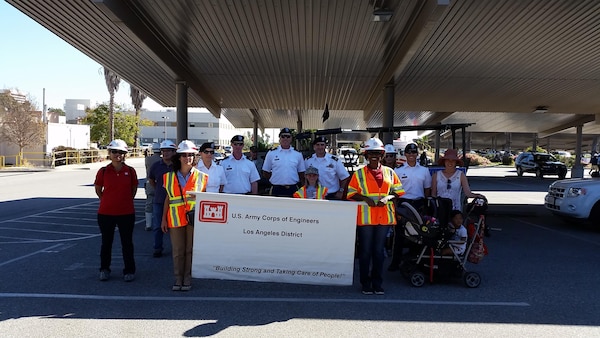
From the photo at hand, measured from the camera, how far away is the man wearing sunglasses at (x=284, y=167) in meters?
7.63

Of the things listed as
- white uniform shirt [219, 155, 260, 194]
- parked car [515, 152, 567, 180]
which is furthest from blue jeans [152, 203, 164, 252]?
parked car [515, 152, 567, 180]

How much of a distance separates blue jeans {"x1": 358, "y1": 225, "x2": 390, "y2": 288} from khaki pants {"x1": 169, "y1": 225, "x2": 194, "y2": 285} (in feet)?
6.78

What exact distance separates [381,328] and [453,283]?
6.81 feet

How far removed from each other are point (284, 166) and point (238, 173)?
0.71 m

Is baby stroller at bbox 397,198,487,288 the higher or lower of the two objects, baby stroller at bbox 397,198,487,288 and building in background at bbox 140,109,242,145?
the lower

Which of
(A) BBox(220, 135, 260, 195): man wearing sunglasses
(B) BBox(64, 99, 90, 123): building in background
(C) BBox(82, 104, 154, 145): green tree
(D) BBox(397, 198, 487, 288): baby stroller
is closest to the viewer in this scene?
(D) BBox(397, 198, 487, 288): baby stroller

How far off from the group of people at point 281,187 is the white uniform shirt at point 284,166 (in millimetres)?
15

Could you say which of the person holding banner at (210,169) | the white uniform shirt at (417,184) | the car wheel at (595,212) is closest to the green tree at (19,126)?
the person holding banner at (210,169)

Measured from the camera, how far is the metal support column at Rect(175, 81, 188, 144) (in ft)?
58.1

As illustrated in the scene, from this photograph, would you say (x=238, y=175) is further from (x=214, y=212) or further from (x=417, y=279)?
(x=417, y=279)

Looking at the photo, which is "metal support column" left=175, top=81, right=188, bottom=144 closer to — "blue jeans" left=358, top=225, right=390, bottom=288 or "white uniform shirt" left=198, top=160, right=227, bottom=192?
"white uniform shirt" left=198, top=160, right=227, bottom=192

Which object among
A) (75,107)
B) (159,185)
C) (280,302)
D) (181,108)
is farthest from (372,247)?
(75,107)

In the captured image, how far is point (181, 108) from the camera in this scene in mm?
18125

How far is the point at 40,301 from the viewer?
223 inches
